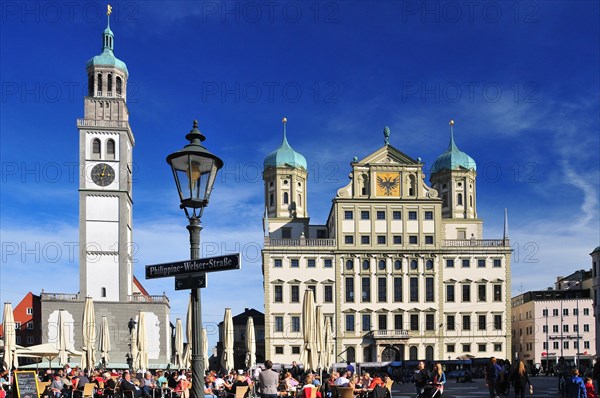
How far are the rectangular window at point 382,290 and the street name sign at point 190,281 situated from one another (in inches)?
2596

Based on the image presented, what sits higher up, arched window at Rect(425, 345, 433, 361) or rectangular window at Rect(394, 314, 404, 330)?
rectangular window at Rect(394, 314, 404, 330)

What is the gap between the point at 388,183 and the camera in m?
75.1

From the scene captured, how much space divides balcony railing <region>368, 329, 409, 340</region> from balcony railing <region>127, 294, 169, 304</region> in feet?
65.8

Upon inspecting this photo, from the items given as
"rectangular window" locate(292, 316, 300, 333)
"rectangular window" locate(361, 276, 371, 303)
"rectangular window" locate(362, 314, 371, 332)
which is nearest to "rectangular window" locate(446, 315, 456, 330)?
"rectangular window" locate(362, 314, 371, 332)

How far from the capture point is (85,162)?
6612 centimetres

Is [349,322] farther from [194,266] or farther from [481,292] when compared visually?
[194,266]

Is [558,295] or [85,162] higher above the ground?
[85,162]

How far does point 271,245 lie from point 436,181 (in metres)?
23.7

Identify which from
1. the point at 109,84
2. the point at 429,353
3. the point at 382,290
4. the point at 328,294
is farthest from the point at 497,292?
the point at 109,84

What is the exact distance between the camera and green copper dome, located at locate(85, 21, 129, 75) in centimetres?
6812

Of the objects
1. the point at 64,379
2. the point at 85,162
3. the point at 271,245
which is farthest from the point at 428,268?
the point at 64,379

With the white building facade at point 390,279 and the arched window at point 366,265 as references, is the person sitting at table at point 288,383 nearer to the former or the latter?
the white building facade at point 390,279

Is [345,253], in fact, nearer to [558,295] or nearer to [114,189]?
[114,189]

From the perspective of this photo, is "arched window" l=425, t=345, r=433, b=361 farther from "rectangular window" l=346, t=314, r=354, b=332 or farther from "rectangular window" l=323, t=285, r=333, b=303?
"rectangular window" l=323, t=285, r=333, b=303
